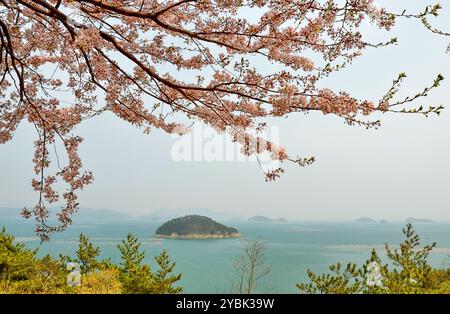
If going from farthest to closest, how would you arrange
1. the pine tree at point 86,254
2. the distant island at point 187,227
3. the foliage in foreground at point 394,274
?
1. the distant island at point 187,227
2. the pine tree at point 86,254
3. the foliage in foreground at point 394,274

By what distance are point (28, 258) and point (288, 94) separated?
3.70 metres

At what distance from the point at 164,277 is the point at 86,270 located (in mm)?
1110

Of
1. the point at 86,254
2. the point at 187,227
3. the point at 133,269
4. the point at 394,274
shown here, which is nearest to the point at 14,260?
the point at 86,254

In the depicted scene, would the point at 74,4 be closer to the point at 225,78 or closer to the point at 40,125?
the point at 225,78

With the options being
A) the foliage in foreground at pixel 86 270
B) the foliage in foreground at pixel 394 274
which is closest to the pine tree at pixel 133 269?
the foliage in foreground at pixel 86 270

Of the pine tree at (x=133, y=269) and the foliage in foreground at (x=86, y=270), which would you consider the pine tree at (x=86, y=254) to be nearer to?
the foliage in foreground at (x=86, y=270)

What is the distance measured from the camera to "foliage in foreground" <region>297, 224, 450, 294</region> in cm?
355

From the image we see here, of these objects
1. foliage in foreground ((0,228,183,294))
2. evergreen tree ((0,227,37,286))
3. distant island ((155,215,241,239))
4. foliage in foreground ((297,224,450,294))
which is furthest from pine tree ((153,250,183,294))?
distant island ((155,215,241,239))

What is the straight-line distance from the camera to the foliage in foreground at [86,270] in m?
3.99

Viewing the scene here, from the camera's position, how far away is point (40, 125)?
22.1 ft

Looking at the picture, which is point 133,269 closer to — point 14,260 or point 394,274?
point 14,260

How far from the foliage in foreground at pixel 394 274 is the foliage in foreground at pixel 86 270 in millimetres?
1731

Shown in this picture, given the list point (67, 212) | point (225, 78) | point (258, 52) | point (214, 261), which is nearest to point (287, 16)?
point (258, 52)

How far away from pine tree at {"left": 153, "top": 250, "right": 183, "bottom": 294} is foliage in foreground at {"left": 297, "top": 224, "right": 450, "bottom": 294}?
5.50ft
